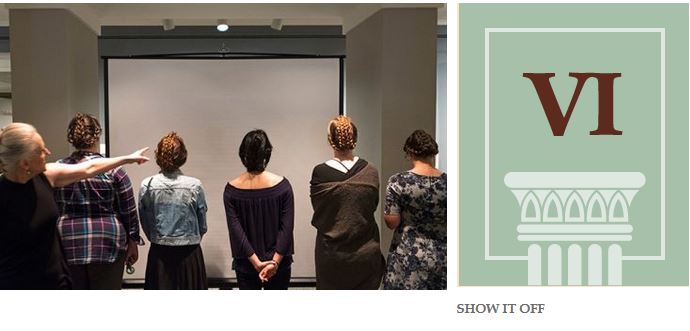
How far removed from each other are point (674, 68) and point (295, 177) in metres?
3.17

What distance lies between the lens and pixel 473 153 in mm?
2480

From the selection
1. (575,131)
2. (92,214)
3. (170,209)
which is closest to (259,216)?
(170,209)

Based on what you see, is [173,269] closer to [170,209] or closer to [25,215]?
[170,209]

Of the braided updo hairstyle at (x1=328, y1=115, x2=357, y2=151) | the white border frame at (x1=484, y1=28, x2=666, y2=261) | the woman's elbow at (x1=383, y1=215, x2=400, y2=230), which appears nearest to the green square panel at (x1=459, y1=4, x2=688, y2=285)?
the white border frame at (x1=484, y1=28, x2=666, y2=261)

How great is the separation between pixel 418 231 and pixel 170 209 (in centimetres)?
117

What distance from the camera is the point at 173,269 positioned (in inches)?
119

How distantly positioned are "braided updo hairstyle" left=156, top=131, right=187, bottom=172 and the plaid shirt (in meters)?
0.31

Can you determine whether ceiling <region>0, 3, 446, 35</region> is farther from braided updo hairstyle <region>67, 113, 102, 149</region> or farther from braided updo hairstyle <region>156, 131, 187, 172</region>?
braided updo hairstyle <region>67, 113, 102, 149</region>

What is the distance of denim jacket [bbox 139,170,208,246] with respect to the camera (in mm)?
3008

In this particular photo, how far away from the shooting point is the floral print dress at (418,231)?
281 cm

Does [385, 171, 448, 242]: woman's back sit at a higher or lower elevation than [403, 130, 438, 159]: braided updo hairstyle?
lower

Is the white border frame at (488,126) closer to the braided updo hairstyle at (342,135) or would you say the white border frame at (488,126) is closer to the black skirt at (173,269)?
the braided updo hairstyle at (342,135)

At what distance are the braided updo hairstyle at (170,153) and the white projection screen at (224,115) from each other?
6.90 ft

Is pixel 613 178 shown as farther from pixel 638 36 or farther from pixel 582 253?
pixel 638 36
